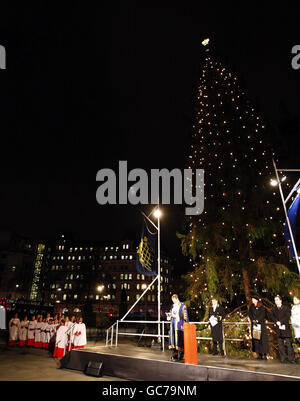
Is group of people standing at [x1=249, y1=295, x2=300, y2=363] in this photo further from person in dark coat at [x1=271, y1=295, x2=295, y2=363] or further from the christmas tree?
the christmas tree

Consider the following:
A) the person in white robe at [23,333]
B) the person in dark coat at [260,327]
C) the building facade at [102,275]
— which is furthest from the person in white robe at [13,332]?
the building facade at [102,275]

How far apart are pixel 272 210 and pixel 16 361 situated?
1332 cm

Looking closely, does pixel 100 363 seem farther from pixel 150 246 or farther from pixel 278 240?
pixel 278 240

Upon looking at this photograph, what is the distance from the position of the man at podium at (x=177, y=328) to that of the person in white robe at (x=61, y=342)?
21.7ft

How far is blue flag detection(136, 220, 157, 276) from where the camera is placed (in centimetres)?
1362

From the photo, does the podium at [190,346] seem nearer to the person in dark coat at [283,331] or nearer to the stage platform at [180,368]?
the stage platform at [180,368]

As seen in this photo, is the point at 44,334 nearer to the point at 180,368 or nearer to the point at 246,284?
the point at 180,368

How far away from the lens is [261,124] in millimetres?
13828

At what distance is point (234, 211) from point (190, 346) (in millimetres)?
6928

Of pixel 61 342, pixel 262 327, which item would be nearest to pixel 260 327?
pixel 262 327

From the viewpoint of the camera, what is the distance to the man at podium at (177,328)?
8.48 metres

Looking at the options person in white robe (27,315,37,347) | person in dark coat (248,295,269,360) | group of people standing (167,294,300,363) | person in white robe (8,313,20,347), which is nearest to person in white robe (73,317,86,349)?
person in white robe (27,315,37,347)

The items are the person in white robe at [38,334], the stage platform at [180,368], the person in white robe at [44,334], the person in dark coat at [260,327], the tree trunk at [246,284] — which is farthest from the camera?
the person in white robe at [38,334]

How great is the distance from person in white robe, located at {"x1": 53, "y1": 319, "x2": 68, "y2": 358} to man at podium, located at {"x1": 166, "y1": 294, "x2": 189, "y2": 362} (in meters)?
6.61
